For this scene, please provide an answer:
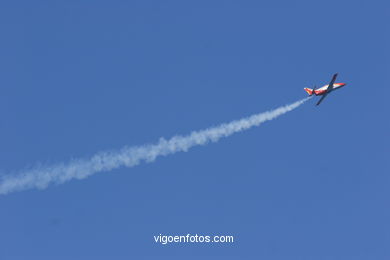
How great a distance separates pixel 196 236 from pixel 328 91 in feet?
143

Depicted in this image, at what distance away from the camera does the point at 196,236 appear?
10188cm

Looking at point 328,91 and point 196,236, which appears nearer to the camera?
point 196,236

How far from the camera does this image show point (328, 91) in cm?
12775

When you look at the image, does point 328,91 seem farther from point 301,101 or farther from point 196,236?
point 196,236

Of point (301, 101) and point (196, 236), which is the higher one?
point (301, 101)

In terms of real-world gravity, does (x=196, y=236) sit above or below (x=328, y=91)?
below

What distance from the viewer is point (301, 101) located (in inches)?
4879

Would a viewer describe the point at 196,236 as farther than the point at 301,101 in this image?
No

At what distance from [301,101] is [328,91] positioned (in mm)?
7288

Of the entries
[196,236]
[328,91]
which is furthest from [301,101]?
[196,236]
